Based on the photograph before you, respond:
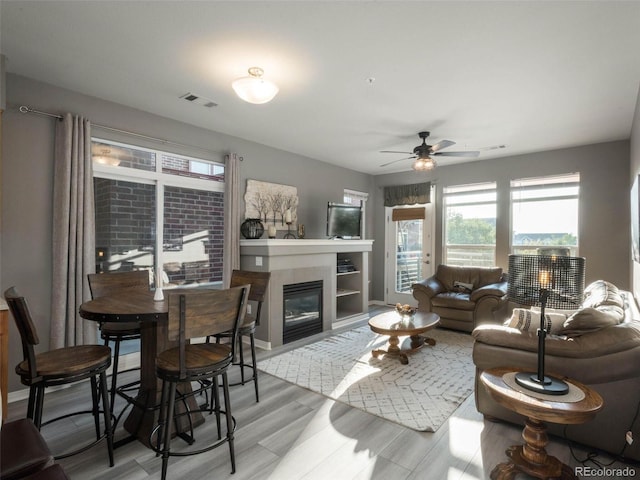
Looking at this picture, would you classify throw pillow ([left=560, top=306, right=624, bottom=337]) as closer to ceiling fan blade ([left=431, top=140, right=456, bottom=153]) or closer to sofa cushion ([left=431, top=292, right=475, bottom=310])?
ceiling fan blade ([left=431, top=140, right=456, bottom=153])

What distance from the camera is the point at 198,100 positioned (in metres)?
3.43

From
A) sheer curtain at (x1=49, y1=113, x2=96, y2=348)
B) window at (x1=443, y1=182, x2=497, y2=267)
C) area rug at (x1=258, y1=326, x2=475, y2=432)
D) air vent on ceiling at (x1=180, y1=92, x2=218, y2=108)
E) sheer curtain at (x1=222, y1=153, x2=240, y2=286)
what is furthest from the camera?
window at (x1=443, y1=182, x2=497, y2=267)

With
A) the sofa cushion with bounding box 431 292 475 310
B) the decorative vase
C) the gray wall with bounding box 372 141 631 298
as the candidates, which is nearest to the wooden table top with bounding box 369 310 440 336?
the sofa cushion with bounding box 431 292 475 310

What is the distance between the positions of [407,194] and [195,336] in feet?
18.1

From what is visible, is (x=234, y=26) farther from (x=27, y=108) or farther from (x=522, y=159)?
(x=522, y=159)

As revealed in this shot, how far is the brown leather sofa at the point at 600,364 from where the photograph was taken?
199 centimetres

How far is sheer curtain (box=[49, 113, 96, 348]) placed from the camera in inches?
119

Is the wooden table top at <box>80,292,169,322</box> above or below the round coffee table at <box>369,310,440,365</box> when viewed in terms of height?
above

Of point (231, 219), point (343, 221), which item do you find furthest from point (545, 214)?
point (231, 219)

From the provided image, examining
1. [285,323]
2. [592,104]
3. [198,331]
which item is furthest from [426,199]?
[198,331]

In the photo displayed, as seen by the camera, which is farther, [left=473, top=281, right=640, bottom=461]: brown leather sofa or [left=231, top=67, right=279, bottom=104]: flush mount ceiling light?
[left=231, top=67, right=279, bottom=104]: flush mount ceiling light

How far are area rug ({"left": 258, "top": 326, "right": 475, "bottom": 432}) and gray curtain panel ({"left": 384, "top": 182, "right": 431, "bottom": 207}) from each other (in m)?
2.85

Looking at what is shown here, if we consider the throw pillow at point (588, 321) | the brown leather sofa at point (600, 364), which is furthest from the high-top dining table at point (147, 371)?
the throw pillow at point (588, 321)

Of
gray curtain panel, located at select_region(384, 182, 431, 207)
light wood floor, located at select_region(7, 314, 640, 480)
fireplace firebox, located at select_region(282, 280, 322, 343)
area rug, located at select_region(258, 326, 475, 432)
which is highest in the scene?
gray curtain panel, located at select_region(384, 182, 431, 207)
